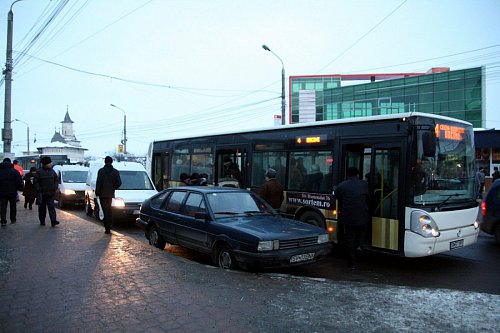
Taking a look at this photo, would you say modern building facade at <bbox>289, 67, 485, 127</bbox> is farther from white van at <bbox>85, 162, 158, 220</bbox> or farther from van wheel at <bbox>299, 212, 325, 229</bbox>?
van wheel at <bbox>299, 212, 325, 229</bbox>

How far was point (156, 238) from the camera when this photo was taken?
8.88 metres

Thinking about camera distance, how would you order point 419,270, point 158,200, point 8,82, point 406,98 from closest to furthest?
point 419,270
point 158,200
point 8,82
point 406,98

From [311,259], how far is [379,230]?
1.86m

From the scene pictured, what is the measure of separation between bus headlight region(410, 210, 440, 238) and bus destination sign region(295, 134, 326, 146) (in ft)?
9.08

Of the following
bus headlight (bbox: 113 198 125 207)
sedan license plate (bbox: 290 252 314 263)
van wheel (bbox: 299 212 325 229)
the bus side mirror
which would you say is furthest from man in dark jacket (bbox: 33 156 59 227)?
the bus side mirror

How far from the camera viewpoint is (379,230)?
310 inches

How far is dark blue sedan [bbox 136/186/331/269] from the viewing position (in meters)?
6.39

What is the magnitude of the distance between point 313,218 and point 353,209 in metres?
1.98

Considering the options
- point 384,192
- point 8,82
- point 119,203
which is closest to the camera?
point 384,192

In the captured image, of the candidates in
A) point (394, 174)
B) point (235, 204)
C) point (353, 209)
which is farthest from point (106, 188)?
point (394, 174)

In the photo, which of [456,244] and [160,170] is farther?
[160,170]

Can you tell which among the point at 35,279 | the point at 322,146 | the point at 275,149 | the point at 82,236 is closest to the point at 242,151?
the point at 275,149

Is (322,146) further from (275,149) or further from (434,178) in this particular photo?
(434,178)

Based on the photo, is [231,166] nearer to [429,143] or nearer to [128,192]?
[128,192]
